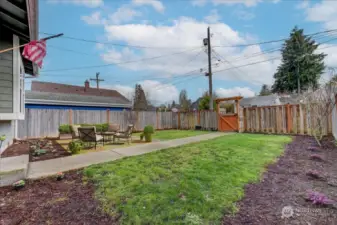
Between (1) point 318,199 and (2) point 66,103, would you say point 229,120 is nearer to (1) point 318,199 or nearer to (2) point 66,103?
(1) point 318,199

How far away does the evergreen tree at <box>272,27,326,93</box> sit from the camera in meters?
26.2

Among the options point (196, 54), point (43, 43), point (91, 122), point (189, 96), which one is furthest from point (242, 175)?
point (189, 96)

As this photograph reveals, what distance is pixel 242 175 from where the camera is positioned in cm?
384

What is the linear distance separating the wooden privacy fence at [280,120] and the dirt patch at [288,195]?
20.3ft

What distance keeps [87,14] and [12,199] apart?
9.34 metres

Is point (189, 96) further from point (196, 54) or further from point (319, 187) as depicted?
point (319, 187)

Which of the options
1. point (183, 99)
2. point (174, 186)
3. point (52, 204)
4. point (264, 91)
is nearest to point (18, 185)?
point (52, 204)

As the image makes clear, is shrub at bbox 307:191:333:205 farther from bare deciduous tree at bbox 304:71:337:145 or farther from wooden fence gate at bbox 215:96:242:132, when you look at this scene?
wooden fence gate at bbox 215:96:242:132

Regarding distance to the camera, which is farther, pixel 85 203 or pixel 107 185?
pixel 107 185

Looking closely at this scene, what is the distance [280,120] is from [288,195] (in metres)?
9.65

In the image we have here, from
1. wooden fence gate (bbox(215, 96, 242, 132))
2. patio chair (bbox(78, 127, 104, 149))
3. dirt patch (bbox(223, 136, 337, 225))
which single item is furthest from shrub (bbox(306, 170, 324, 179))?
wooden fence gate (bbox(215, 96, 242, 132))

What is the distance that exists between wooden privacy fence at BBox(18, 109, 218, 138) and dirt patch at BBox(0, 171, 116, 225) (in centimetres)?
865

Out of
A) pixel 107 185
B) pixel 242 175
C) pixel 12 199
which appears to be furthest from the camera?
pixel 242 175

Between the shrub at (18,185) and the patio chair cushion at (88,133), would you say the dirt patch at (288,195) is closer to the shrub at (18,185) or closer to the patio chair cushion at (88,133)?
the shrub at (18,185)
